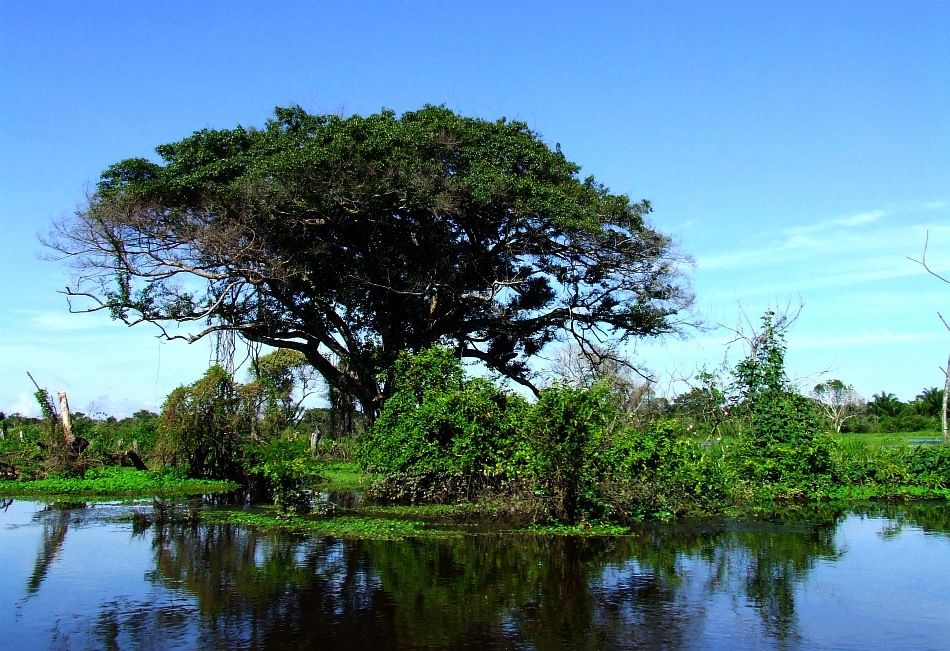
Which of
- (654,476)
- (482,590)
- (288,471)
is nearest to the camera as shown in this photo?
(482,590)

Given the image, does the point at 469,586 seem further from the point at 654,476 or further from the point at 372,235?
the point at 372,235

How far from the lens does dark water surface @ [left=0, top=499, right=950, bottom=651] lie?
24.5 ft

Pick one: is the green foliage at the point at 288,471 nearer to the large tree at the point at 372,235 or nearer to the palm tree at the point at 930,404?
the large tree at the point at 372,235

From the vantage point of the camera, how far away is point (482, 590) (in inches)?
364

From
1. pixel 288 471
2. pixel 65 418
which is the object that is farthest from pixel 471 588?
pixel 65 418

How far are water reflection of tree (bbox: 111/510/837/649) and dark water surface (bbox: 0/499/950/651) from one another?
0.03 meters

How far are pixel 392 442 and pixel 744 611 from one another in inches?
388

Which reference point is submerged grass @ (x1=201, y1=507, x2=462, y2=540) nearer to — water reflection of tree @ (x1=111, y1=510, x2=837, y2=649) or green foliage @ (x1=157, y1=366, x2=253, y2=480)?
water reflection of tree @ (x1=111, y1=510, x2=837, y2=649)

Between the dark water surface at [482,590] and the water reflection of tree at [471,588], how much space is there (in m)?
0.03

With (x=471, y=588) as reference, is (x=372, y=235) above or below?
above

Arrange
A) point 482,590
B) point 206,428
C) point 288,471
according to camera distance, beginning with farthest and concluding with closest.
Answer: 1. point 206,428
2. point 288,471
3. point 482,590

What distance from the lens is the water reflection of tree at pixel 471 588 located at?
7.52 m

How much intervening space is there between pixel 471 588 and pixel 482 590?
16 centimetres

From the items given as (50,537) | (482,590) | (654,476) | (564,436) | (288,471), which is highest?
(564,436)
